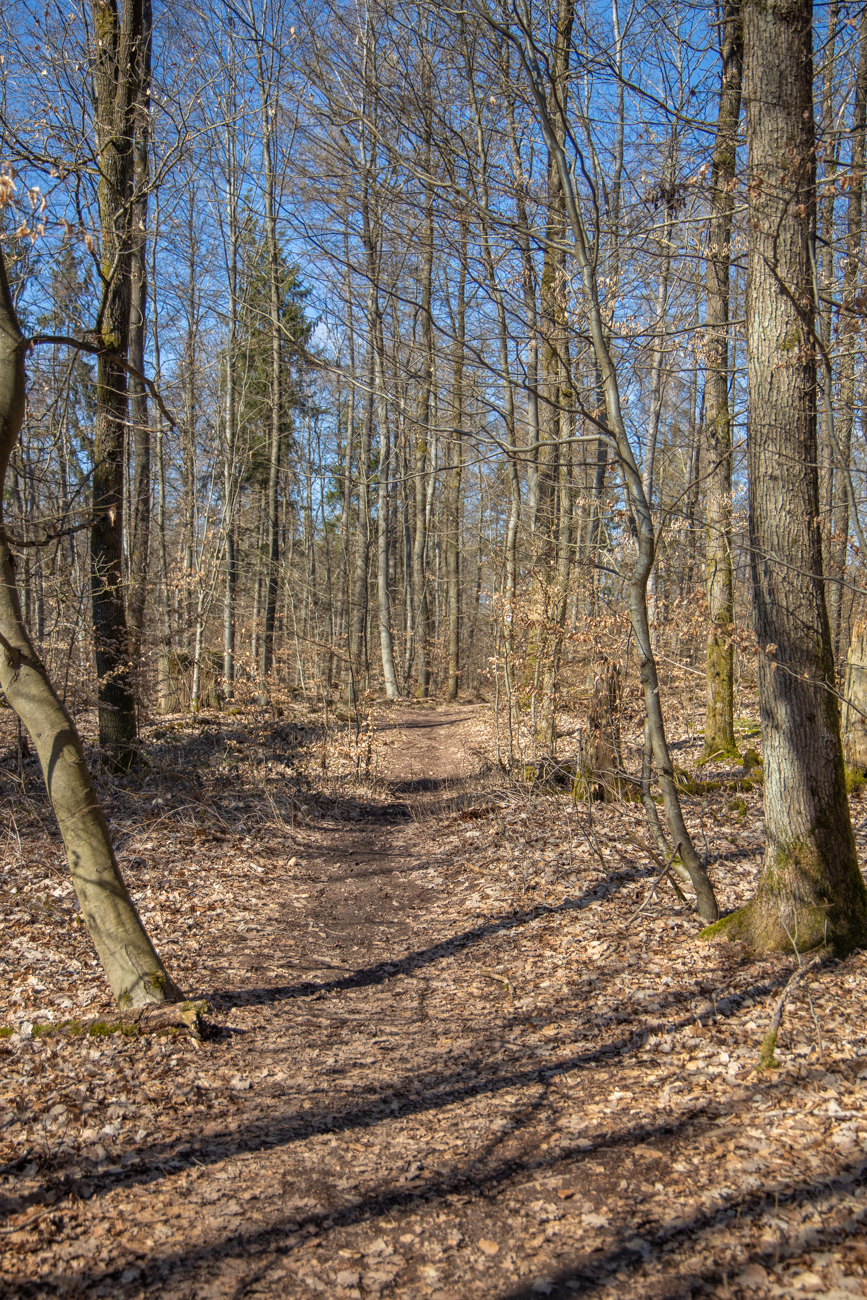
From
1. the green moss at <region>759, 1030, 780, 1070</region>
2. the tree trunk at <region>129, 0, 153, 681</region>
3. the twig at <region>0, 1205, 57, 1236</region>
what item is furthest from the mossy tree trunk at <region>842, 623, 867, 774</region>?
the twig at <region>0, 1205, 57, 1236</region>

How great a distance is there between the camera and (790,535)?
461 cm

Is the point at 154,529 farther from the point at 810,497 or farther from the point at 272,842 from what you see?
the point at 810,497

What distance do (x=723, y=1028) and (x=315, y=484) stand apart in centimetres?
2458

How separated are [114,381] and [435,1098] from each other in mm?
8371

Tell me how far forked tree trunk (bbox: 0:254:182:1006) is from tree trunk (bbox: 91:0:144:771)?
14.5 ft

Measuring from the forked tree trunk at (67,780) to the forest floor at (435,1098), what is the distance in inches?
16.8

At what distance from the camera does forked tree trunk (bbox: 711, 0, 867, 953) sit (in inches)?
178

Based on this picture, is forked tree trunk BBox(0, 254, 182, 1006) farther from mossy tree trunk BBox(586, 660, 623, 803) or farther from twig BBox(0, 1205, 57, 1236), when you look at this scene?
mossy tree trunk BBox(586, 660, 623, 803)

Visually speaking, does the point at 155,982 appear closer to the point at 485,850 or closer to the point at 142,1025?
the point at 142,1025

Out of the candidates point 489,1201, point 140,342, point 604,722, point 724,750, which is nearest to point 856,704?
point 724,750

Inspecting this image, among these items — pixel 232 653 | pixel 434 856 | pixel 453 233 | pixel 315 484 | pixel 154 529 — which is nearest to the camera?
pixel 453 233

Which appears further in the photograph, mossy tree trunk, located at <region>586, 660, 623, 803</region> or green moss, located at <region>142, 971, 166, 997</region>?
mossy tree trunk, located at <region>586, 660, 623, 803</region>

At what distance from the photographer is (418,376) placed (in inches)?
208

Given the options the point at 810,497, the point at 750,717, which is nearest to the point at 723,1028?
the point at 810,497
